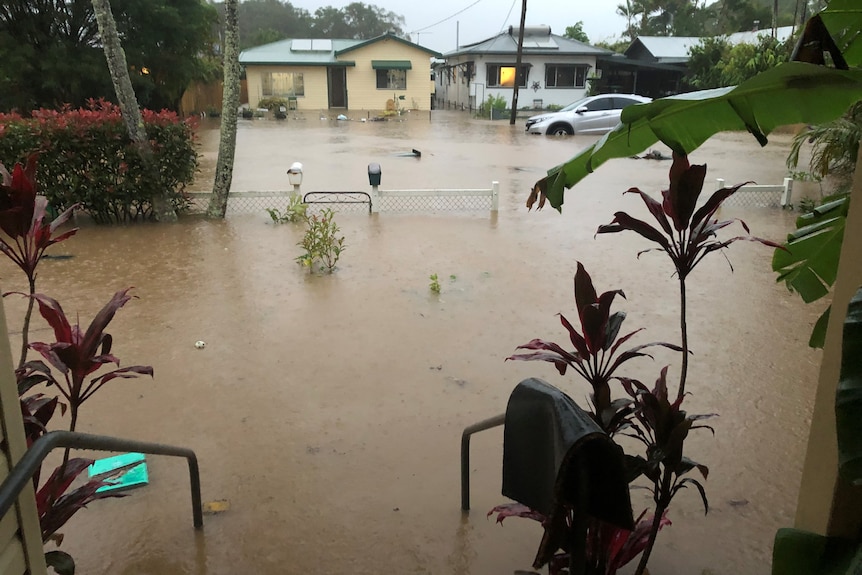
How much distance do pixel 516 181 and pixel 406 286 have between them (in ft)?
25.2

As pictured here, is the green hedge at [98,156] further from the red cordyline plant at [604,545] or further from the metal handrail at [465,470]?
the red cordyline plant at [604,545]

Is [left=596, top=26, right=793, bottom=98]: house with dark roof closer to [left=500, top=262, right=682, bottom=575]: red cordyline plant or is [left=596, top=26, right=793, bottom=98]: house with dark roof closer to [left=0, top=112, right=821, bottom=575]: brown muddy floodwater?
[left=0, top=112, right=821, bottom=575]: brown muddy floodwater

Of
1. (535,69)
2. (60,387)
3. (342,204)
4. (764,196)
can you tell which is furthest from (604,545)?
(535,69)

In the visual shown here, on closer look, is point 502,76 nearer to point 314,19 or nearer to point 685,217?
point 685,217

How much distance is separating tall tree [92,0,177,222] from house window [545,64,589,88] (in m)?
29.6

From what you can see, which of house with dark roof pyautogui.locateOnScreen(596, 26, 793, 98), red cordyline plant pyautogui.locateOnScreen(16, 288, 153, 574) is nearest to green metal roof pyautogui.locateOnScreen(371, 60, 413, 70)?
house with dark roof pyautogui.locateOnScreen(596, 26, 793, 98)

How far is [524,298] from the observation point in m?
6.89

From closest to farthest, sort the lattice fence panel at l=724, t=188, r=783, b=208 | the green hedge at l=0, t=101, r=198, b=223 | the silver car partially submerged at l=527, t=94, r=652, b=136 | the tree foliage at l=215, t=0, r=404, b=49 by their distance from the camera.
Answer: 1. the green hedge at l=0, t=101, r=198, b=223
2. the lattice fence panel at l=724, t=188, r=783, b=208
3. the silver car partially submerged at l=527, t=94, r=652, b=136
4. the tree foliage at l=215, t=0, r=404, b=49

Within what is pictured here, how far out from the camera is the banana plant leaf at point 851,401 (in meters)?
1.24

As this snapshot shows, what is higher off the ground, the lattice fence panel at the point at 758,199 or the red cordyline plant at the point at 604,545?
the lattice fence panel at the point at 758,199

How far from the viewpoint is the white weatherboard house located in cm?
3528

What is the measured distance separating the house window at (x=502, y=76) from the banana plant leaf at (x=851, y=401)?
36.4m

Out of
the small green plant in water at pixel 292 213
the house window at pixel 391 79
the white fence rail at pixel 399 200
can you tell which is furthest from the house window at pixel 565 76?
the small green plant in water at pixel 292 213

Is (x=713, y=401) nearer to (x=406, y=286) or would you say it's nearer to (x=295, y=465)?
(x=295, y=465)
